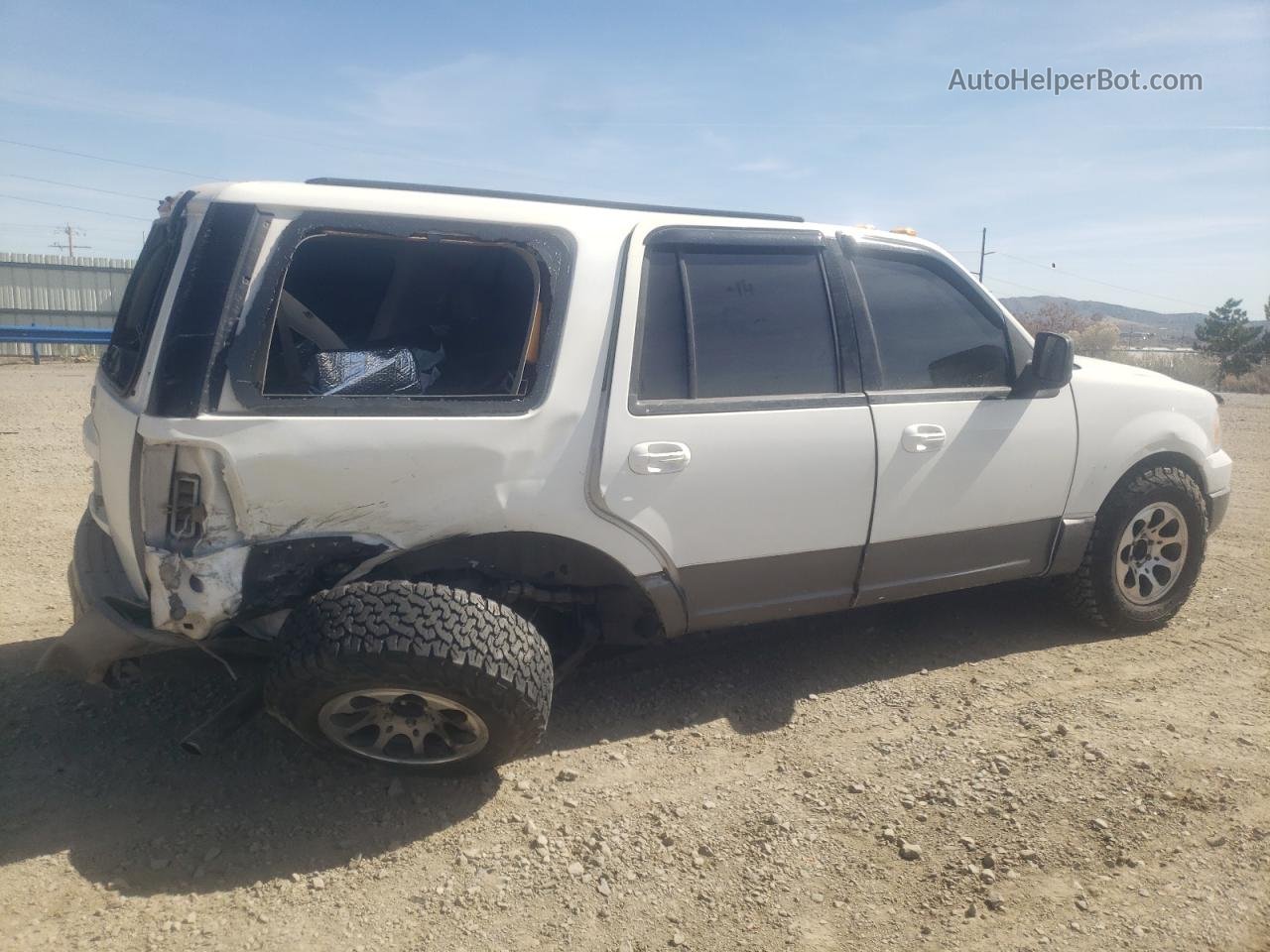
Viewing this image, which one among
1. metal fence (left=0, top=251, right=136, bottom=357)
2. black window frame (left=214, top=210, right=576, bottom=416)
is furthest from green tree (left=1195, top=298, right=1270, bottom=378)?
black window frame (left=214, top=210, right=576, bottom=416)

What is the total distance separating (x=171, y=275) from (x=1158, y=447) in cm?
422

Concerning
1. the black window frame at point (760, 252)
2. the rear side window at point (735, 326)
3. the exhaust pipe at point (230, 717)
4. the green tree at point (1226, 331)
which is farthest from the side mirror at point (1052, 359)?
the green tree at point (1226, 331)

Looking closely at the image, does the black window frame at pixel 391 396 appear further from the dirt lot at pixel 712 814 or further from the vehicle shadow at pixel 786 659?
the vehicle shadow at pixel 786 659

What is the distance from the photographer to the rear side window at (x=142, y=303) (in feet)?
9.42

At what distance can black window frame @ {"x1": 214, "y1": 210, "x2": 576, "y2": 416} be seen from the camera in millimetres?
2686

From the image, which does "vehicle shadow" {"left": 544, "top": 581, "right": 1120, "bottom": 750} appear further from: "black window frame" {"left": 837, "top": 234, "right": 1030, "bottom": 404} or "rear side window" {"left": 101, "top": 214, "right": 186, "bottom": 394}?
"rear side window" {"left": 101, "top": 214, "right": 186, "bottom": 394}

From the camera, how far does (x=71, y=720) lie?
11.4 feet

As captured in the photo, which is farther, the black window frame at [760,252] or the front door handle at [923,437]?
the front door handle at [923,437]

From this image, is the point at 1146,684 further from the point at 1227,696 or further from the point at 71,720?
the point at 71,720

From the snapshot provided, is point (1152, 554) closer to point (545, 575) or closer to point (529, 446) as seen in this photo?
point (545, 575)

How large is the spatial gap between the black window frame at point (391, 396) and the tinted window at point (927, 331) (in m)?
1.35

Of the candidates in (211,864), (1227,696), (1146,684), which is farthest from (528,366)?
(1227,696)

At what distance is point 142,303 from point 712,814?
8.77 ft

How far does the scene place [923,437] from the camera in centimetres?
367
